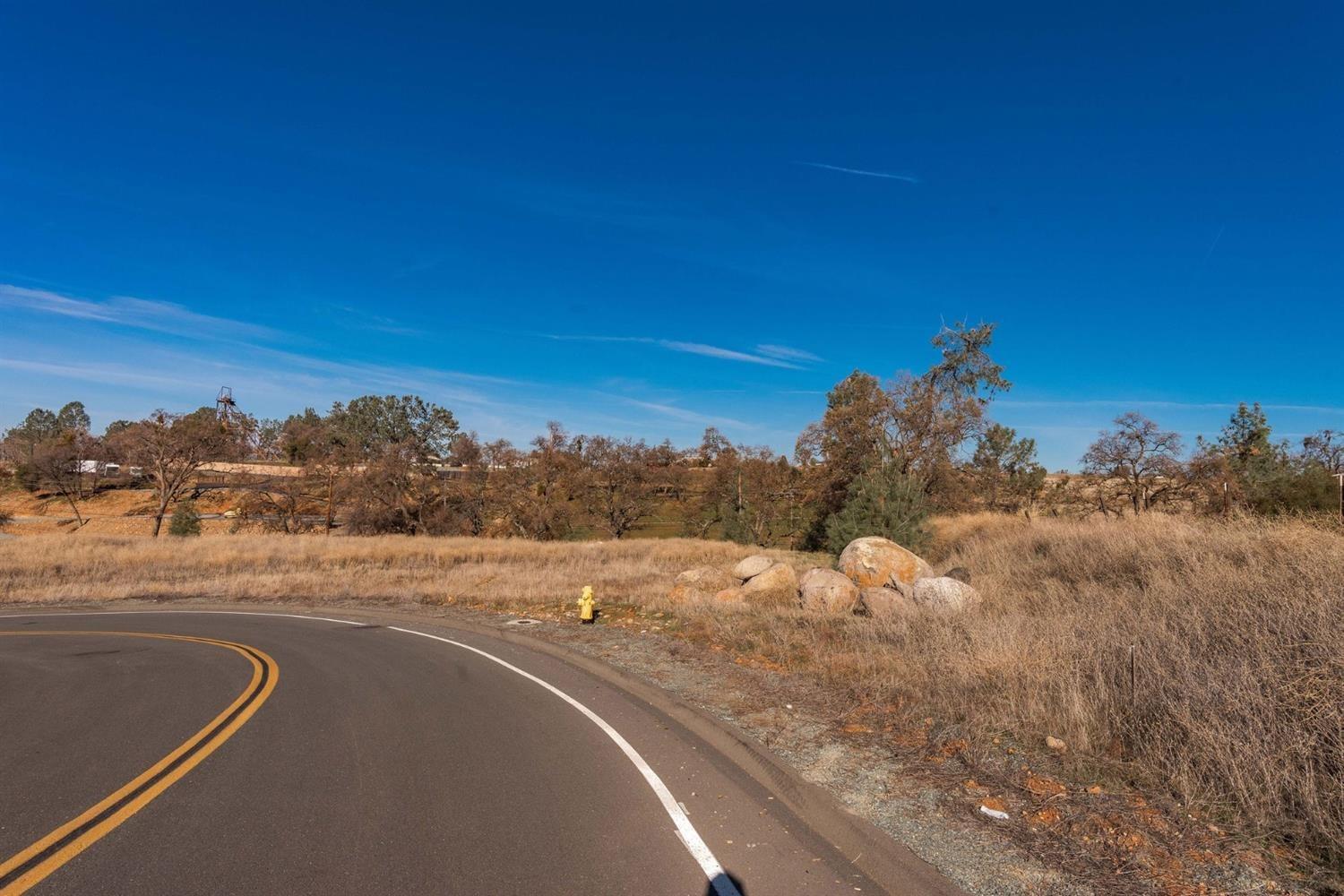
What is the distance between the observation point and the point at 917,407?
1593 inches

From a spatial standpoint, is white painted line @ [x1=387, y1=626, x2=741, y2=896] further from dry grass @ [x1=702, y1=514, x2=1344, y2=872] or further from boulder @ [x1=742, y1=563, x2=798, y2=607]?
boulder @ [x1=742, y1=563, x2=798, y2=607]

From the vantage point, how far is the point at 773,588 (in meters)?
17.6

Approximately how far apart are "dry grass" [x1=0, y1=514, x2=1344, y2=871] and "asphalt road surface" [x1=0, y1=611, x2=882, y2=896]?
9.66 ft

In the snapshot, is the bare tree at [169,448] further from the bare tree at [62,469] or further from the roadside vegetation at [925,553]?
the bare tree at [62,469]

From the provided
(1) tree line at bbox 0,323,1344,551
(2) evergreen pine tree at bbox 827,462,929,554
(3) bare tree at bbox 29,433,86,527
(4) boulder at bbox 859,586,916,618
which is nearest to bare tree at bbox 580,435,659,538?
(1) tree line at bbox 0,323,1344,551

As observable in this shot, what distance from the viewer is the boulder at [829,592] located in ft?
50.2

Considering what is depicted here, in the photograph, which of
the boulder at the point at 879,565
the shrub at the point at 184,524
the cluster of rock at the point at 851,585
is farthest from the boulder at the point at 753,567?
the shrub at the point at 184,524

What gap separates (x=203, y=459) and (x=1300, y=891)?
6125 centimetres

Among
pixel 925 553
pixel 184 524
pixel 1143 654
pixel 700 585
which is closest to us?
pixel 1143 654

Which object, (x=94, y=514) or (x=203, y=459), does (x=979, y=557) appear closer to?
(x=203, y=459)

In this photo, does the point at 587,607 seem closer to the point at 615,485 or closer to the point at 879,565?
the point at 879,565

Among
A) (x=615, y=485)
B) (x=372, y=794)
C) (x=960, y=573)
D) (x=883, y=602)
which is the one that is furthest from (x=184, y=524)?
(x=372, y=794)

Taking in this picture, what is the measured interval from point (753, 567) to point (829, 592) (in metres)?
4.06

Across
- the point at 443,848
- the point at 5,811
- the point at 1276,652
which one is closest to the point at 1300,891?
the point at 1276,652
